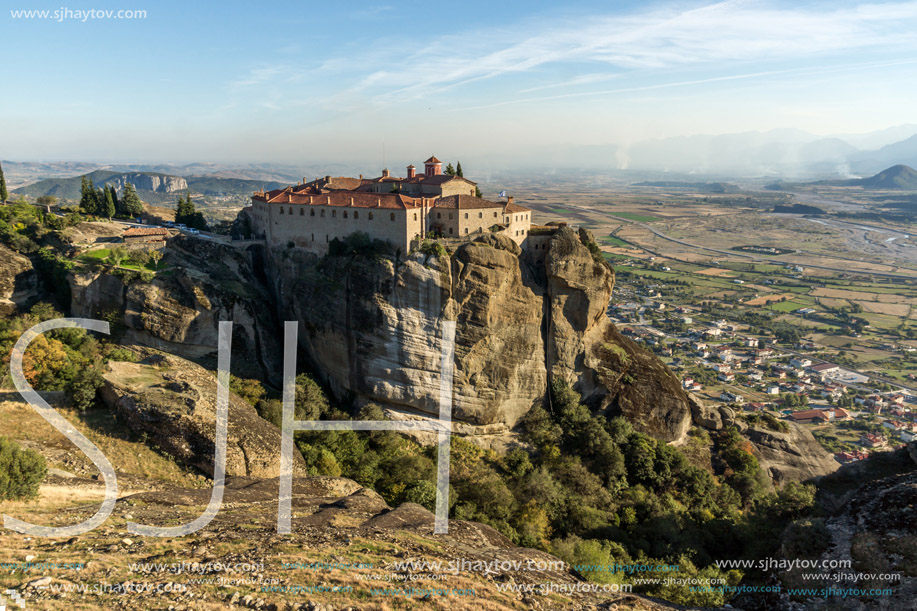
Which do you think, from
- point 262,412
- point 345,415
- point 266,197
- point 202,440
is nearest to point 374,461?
point 345,415

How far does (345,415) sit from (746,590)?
2392cm

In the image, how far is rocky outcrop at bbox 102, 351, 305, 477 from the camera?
24.8 metres

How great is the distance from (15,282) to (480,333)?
31.0m

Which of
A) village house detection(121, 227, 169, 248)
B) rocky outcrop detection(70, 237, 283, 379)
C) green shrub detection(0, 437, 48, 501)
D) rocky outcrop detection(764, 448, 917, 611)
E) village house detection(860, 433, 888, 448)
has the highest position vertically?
village house detection(121, 227, 169, 248)

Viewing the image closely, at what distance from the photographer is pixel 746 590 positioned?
725 inches

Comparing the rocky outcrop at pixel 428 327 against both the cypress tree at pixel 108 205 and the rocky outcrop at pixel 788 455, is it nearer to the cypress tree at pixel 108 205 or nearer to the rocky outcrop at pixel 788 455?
the rocky outcrop at pixel 788 455

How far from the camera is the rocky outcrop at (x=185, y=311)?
33.3 meters

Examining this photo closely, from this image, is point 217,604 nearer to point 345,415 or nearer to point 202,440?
point 202,440

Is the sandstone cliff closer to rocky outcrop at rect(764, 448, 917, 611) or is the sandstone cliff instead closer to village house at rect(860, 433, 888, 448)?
rocky outcrop at rect(764, 448, 917, 611)

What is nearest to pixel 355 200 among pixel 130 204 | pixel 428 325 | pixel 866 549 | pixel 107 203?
pixel 428 325

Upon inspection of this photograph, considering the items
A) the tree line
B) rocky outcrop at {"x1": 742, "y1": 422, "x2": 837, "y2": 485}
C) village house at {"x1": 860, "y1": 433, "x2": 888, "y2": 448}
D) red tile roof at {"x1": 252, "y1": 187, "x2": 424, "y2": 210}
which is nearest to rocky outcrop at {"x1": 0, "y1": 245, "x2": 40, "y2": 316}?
the tree line

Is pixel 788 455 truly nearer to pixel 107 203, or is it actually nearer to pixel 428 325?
pixel 428 325

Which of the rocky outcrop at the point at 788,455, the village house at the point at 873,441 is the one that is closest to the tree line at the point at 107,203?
the rocky outcrop at the point at 788,455
